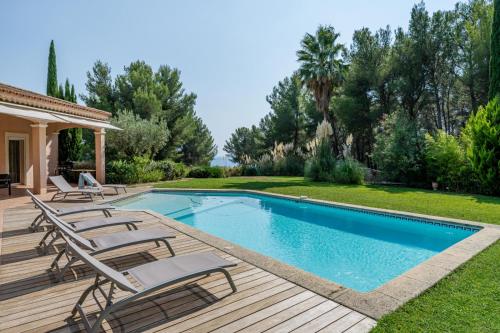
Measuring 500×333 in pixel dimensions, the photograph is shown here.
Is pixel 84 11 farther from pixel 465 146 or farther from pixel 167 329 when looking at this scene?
pixel 465 146

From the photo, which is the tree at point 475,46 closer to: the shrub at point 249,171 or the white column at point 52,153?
the shrub at point 249,171

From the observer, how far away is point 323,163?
48.3 ft

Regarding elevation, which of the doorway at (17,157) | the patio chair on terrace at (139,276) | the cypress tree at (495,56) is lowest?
the patio chair on terrace at (139,276)

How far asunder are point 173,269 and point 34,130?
10247 mm

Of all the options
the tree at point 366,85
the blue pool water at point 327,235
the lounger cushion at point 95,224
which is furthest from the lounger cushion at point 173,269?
the tree at point 366,85

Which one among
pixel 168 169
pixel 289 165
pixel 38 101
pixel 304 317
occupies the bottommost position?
pixel 304 317

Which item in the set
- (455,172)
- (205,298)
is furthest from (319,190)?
(205,298)

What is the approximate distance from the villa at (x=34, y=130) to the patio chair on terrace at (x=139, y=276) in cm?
910

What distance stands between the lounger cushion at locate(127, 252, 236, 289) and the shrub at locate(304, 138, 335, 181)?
39.7ft

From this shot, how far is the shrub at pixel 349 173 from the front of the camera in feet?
45.2

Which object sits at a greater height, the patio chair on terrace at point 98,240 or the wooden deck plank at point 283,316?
the patio chair on terrace at point 98,240

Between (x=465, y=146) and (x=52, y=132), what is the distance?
18.6m

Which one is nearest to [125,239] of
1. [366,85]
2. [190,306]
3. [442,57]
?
[190,306]

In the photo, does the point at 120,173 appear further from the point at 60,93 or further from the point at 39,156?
the point at 60,93
